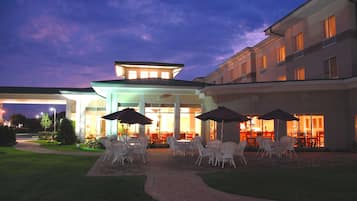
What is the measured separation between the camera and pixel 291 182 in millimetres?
8555

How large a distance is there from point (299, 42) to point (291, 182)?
17.5 m

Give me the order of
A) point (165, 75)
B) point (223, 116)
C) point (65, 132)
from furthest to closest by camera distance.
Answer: point (165, 75) → point (65, 132) → point (223, 116)

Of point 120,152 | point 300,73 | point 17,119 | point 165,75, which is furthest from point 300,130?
point 17,119

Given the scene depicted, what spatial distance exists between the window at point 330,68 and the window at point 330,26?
1.58m

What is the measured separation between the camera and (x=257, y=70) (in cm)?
3030

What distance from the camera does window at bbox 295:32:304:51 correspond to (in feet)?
75.9

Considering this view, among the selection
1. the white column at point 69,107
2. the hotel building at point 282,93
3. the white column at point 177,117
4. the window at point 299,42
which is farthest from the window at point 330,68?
the white column at point 69,107

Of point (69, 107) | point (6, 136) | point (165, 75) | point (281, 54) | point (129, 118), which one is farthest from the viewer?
point (69, 107)

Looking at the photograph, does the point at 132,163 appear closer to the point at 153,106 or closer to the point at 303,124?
the point at 153,106

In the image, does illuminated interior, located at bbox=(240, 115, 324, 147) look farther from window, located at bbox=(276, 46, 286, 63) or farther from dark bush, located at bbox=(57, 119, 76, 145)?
dark bush, located at bbox=(57, 119, 76, 145)

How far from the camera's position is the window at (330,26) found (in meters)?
20.0

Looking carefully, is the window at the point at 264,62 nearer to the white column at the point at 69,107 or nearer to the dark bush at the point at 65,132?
the dark bush at the point at 65,132

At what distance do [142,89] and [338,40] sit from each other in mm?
12467

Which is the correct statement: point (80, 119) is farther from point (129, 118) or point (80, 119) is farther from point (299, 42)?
point (299, 42)
